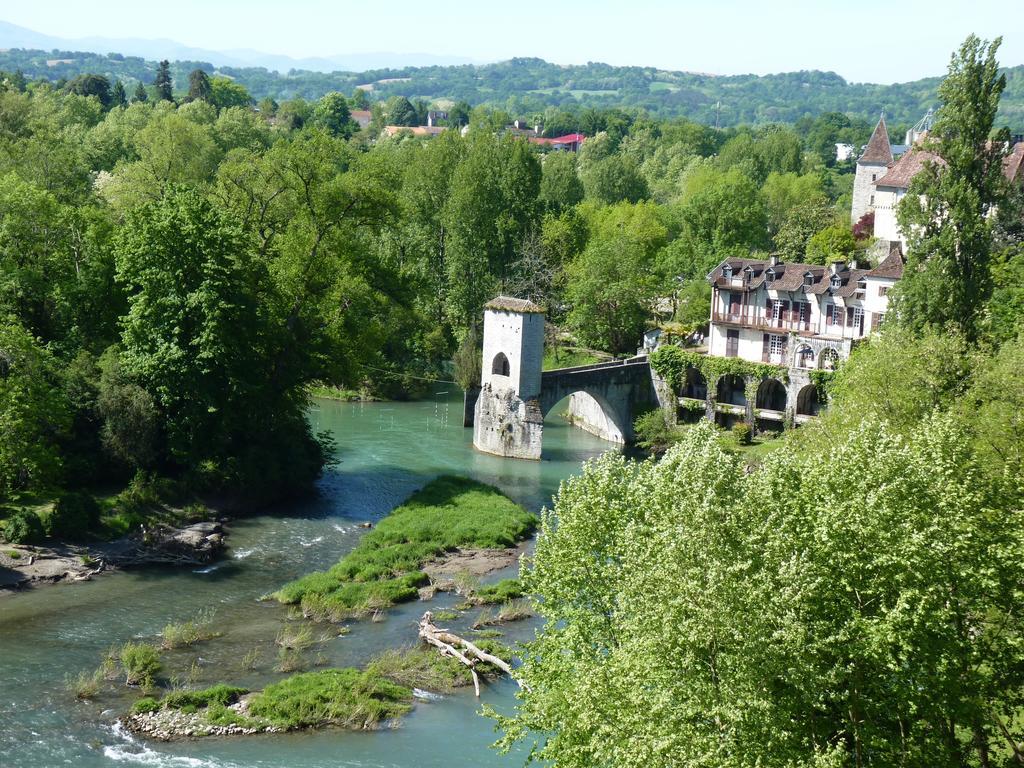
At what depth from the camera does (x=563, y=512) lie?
2917 cm

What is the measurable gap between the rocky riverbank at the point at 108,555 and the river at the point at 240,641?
0.66 m

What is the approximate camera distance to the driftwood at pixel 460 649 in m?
35.4

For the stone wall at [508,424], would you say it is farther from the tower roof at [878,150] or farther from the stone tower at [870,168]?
the tower roof at [878,150]

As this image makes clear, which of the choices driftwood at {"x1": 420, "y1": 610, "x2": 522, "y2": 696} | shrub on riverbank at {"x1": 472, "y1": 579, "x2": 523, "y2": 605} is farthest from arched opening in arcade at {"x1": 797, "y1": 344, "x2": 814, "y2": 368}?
driftwood at {"x1": 420, "y1": 610, "x2": 522, "y2": 696}

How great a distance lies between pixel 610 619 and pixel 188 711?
11811 mm

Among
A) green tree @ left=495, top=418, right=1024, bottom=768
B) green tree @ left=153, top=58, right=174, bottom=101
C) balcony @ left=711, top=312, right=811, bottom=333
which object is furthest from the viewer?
green tree @ left=153, top=58, right=174, bottom=101

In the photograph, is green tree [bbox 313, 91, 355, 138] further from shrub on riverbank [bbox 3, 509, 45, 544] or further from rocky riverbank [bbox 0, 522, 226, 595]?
shrub on riverbank [bbox 3, 509, 45, 544]

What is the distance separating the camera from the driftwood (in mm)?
35375

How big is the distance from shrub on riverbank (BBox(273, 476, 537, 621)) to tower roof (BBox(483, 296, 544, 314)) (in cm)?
1010

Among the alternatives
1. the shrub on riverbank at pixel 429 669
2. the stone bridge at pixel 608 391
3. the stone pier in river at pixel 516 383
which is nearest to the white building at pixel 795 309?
Answer: the stone bridge at pixel 608 391

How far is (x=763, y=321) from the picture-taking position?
224ft

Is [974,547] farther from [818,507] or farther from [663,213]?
[663,213]

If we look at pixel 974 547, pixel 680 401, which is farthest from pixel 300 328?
pixel 974 547

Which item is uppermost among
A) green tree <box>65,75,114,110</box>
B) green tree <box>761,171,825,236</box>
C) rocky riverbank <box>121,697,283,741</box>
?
green tree <box>65,75,114,110</box>
